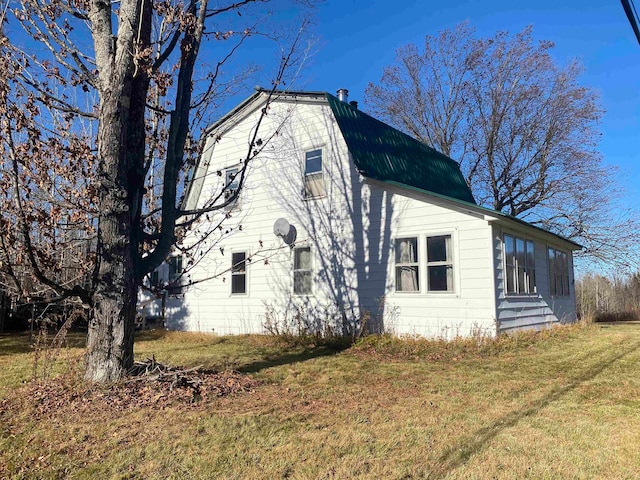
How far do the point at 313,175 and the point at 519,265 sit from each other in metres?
5.43

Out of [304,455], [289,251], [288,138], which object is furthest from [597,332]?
[304,455]

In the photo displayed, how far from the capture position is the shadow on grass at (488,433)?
3.51 metres

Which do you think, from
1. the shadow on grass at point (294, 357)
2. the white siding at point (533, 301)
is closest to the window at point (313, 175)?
the shadow on grass at point (294, 357)

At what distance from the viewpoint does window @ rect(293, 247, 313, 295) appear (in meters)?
11.5

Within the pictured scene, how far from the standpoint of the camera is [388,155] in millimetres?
12109

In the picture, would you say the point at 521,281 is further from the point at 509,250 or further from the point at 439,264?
the point at 439,264

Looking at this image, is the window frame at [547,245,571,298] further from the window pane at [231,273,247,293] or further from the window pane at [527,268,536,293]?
the window pane at [231,273,247,293]

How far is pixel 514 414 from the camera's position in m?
4.76

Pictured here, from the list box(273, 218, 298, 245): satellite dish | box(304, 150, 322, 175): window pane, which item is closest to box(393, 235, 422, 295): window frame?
box(273, 218, 298, 245): satellite dish

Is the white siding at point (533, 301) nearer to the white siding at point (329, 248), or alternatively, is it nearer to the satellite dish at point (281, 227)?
the white siding at point (329, 248)

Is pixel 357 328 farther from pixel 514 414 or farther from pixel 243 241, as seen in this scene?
pixel 514 414

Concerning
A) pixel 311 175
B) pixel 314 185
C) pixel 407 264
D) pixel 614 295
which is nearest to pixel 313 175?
pixel 311 175

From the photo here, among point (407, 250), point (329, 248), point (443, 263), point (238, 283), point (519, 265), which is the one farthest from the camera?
point (238, 283)

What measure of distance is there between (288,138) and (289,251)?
3070 millimetres
